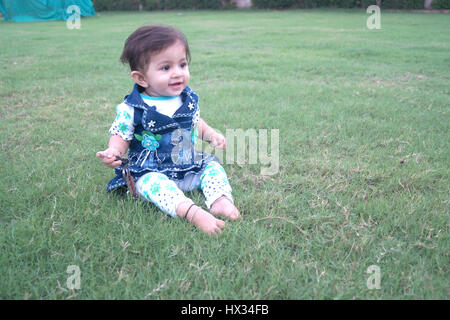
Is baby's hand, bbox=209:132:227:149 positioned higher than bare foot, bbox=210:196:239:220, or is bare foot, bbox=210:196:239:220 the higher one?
baby's hand, bbox=209:132:227:149

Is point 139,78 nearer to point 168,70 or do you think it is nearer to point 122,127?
point 168,70

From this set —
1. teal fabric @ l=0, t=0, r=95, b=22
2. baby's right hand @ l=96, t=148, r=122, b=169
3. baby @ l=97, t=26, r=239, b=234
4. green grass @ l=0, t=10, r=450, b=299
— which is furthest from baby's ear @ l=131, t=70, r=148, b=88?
teal fabric @ l=0, t=0, r=95, b=22

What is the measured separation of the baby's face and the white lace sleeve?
0.63 ft

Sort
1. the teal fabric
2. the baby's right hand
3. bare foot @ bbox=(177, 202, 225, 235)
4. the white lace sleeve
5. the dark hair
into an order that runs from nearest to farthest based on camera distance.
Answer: bare foot @ bbox=(177, 202, 225, 235) → the baby's right hand → the dark hair → the white lace sleeve → the teal fabric

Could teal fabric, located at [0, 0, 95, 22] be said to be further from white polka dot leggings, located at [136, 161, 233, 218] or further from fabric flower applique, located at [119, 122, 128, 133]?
white polka dot leggings, located at [136, 161, 233, 218]

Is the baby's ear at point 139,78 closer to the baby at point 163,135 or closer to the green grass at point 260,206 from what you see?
the baby at point 163,135

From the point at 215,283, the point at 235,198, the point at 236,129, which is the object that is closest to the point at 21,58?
the point at 236,129

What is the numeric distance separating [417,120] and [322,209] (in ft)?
6.15

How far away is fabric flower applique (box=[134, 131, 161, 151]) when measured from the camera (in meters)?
1.97

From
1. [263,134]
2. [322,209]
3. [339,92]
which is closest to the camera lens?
[322,209]

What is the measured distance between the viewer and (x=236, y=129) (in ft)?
9.41

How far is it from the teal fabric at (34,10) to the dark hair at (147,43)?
61.7 feet

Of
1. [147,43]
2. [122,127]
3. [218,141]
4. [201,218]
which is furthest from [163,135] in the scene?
[201,218]

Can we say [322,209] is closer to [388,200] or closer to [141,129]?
[388,200]
